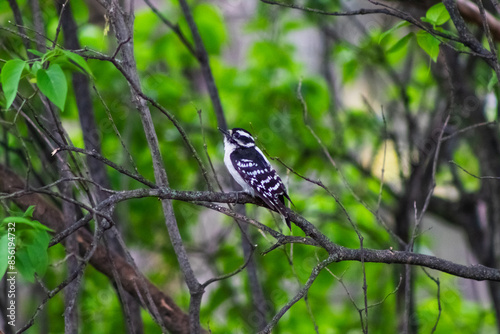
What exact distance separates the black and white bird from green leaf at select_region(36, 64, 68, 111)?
1499 mm

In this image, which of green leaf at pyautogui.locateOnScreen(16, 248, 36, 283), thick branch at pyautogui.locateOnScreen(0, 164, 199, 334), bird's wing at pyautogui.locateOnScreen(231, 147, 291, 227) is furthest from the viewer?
bird's wing at pyautogui.locateOnScreen(231, 147, 291, 227)

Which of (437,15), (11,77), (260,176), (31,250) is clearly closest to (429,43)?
(437,15)

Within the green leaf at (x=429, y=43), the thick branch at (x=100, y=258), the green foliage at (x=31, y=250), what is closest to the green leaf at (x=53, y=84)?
the green foliage at (x=31, y=250)

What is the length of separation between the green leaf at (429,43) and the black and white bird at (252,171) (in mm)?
1152

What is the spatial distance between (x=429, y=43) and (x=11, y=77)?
6.42 feet

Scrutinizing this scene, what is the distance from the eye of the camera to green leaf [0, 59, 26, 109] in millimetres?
2041

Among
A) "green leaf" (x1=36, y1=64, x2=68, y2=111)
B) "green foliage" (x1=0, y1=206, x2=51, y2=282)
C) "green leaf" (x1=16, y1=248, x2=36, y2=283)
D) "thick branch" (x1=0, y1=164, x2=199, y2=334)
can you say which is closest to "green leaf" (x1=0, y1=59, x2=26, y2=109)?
"green leaf" (x1=36, y1=64, x2=68, y2=111)

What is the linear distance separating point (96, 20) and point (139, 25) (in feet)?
3.65

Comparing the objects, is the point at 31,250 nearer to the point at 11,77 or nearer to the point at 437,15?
the point at 11,77

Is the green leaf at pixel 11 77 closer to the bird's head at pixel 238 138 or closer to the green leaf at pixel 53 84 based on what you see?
the green leaf at pixel 53 84

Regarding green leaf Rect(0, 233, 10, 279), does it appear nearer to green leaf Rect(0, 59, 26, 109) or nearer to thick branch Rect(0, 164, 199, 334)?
green leaf Rect(0, 59, 26, 109)

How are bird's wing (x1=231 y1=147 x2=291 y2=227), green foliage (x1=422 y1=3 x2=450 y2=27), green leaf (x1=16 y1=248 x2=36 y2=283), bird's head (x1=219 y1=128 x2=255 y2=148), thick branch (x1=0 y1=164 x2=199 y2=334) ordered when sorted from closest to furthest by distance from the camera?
green leaf (x1=16 y1=248 x2=36 y2=283), green foliage (x1=422 y1=3 x2=450 y2=27), thick branch (x1=0 y1=164 x2=199 y2=334), bird's wing (x1=231 y1=147 x2=291 y2=227), bird's head (x1=219 y1=128 x2=255 y2=148)

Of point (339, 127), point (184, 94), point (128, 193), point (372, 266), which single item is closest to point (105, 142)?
point (184, 94)

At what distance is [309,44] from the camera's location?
9055 millimetres
